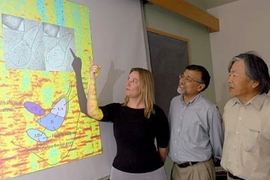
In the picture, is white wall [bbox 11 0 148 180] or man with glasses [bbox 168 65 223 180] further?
man with glasses [bbox 168 65 223 180]

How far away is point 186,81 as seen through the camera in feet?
6.18

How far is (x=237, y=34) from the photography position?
11.7 feet

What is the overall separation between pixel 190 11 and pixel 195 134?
1.61 m

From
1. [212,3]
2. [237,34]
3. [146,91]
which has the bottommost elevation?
[146,91]

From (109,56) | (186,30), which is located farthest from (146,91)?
(186,30)

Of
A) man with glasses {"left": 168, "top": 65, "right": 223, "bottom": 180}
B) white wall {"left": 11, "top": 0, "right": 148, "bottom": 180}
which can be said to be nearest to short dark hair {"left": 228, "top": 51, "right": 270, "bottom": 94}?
man with glasses {"left": 168, "top": 65, "right": 223, "bottom": 180}

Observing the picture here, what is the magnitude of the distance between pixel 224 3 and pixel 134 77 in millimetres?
2406

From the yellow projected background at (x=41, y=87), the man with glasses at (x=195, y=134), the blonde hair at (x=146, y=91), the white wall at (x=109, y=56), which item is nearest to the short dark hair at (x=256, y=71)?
the man with glasses at (x=195, y=134)

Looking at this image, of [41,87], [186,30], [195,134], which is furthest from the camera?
[186,30]

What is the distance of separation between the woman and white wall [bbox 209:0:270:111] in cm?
214

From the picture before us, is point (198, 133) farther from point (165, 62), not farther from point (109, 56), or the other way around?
point (165, 62)

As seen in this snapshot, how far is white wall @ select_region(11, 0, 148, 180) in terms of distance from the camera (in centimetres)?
170

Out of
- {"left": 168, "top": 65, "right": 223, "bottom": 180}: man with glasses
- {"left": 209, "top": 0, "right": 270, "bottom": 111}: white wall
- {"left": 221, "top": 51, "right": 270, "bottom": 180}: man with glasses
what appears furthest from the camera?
{"left": 209, "top": 0, "right": 270, "bottom": 111}: white wall

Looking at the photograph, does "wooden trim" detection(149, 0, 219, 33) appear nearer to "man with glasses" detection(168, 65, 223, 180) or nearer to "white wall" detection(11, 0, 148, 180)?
"white wall" detection(11, 0, 148, 180)
